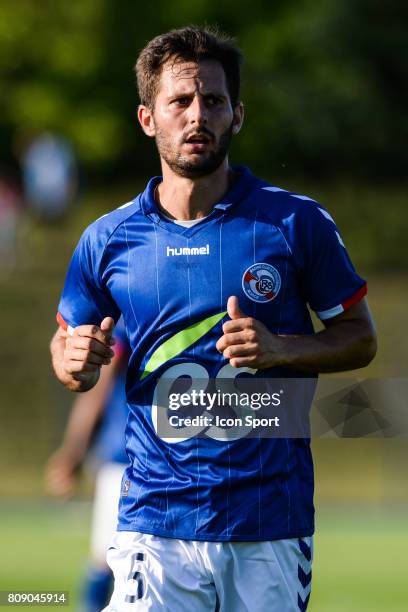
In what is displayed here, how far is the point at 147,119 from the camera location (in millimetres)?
5035

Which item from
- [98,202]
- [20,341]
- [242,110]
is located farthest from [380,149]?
[242,110]

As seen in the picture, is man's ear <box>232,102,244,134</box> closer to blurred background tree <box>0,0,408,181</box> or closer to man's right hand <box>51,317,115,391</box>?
man's right hand <box>51,317,115,391</box>

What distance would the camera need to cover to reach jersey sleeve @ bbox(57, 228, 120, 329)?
4.93m

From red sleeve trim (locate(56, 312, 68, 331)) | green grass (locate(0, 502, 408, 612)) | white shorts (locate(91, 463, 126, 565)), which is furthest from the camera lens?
green grass (locate(0, 502, 408, 612))

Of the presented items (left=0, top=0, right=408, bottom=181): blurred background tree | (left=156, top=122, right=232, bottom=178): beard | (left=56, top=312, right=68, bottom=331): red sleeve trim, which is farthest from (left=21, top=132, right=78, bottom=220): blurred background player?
(left=156, top=122, right=232, bottom=178): beard

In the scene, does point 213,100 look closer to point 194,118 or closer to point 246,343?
point 194,118

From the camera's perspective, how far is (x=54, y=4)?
31516mm

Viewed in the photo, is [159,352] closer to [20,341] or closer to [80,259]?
[80,259]

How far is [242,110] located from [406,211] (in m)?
20.3

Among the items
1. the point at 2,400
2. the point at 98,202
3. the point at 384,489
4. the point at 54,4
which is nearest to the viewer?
the point at 384,489

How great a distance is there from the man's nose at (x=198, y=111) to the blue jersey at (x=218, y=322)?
0.27m

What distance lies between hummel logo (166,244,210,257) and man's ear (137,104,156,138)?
456 mm

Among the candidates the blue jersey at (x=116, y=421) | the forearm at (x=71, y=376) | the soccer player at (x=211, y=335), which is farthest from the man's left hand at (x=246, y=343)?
the blue jersey at (x=116, y=421)

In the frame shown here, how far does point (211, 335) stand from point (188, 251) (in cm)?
29
